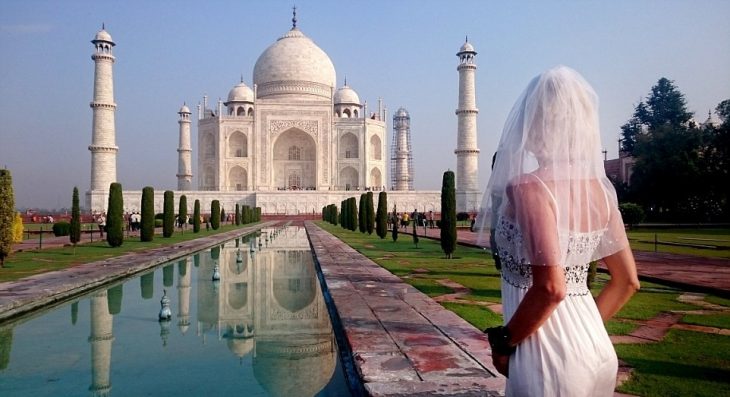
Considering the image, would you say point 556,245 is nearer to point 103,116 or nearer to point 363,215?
point 363,215

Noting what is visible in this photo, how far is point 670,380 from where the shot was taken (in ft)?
8.38

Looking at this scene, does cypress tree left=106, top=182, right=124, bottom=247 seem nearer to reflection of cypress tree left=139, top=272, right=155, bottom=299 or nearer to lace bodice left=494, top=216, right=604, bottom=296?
reflection of cypress tree left=139, top=272, right=155, bottom=299

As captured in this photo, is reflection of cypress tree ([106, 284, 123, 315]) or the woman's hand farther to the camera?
reflection of cypress tree ([106, 284, 123, 315])

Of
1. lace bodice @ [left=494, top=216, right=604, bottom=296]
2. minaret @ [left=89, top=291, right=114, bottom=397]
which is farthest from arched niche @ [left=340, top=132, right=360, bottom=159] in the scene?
lace bodice @ [left=494, top=216, right=604, bottom=296]

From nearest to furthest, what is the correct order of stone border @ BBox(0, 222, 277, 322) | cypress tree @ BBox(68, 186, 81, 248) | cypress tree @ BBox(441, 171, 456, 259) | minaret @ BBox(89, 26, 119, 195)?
stone border @ BBox(0, 222, 277, 322) < cypress tree @ BBox(441, 171, 456, 259) < cypress tree @ BBox(68, 186, 81, 248) < minaret @ BBox(89, 26, 119, 195)

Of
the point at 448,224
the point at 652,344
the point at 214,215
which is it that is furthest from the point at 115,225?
the point at 652,344

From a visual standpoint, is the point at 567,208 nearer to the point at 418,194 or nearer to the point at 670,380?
the point at 670,380

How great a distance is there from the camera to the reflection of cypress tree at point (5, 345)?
11.2 feet

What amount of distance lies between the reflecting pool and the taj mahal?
81.1 feet

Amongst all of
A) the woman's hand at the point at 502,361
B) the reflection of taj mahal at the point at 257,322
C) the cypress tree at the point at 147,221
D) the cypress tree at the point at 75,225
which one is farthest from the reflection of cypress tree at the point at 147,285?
the cypress tree at the point at 147,221

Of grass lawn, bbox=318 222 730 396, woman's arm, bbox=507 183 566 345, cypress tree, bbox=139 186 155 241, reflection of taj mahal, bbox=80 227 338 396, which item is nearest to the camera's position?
woman's arm, bbox=507 183 566 345

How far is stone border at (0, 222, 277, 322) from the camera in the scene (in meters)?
4.77

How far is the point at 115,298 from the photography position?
18.7 feet

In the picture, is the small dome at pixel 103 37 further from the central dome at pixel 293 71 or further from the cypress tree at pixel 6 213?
the cypress tree at pixel 6 213
